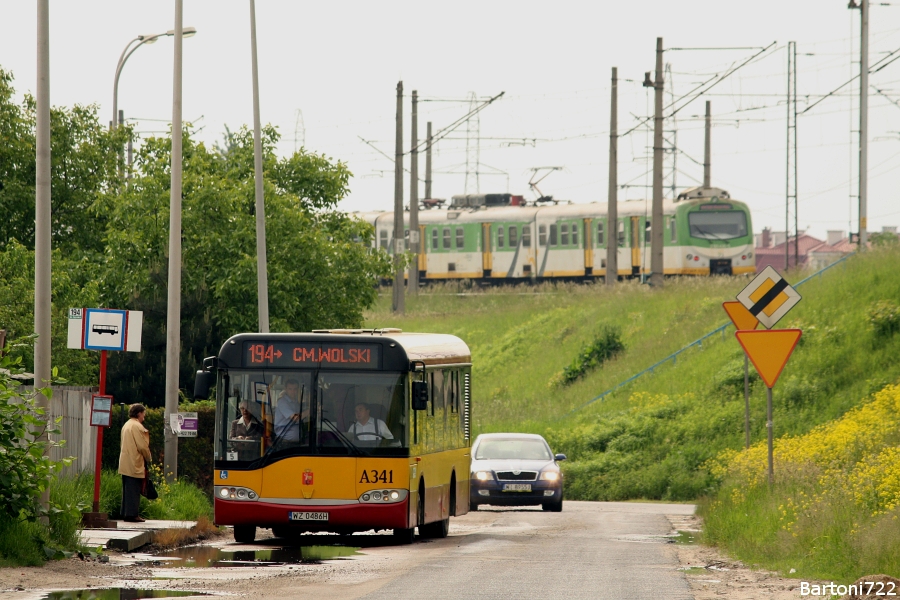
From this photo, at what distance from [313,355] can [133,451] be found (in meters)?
2.85

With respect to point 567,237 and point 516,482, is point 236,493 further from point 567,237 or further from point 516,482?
point 567,237

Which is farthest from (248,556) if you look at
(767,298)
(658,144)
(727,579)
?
(658,144)

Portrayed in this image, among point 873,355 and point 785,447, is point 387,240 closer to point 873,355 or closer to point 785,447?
point 873,355

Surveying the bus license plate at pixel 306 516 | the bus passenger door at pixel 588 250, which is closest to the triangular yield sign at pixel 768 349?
the bus license plate at pixel 306 516

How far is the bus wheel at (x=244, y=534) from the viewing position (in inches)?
702

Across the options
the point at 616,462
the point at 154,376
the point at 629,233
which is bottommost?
the point at 616,462

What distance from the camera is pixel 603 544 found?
60.8ft

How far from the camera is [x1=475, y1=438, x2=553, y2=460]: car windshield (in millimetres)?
27312

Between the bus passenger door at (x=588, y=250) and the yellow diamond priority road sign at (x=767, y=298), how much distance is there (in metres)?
37.0

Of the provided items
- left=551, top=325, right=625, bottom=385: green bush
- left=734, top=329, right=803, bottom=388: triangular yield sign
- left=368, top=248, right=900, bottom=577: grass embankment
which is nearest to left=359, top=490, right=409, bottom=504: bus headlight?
left=734, top=329, right=803, bottom=388: triangular yield sign

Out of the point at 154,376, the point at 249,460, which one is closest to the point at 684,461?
the point at 154,376

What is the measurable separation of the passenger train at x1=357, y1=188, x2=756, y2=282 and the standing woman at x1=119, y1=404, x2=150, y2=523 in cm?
3188

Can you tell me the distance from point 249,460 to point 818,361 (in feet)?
67.8

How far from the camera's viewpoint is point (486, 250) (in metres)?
61.2
